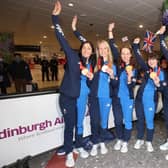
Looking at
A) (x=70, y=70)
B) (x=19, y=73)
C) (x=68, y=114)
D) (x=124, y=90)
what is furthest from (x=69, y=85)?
(x=19, y=73)

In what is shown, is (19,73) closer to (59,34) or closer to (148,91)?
(59,34)

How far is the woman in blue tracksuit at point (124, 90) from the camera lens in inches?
97.5

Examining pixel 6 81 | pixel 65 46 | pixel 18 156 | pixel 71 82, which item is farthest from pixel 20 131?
pixel 6 81

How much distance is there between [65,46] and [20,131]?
1049 mm

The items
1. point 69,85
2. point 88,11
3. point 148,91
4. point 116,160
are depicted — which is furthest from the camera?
point 88,11

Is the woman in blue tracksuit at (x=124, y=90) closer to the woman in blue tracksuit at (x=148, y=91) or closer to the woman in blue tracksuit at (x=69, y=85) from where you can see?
the woman in blue tracksuit at (x=148, y=91)

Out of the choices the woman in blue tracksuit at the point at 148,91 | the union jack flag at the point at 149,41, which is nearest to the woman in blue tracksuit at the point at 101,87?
the woman in blue tracksuit at the point at 148,91

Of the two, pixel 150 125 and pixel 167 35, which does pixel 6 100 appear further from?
pixel 167 35

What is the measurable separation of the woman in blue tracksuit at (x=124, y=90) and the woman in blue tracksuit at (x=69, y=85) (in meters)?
0.47

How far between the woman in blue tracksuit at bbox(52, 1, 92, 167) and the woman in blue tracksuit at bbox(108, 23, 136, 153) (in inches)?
18.5

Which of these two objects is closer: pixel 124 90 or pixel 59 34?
pixel 59 34

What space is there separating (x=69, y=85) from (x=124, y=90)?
77cm

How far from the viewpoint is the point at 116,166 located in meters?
2.25

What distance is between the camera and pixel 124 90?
2.52 metres
